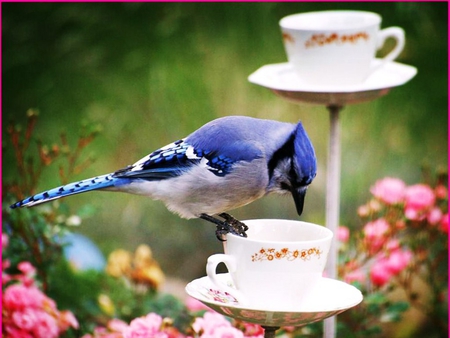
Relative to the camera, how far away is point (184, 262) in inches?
103

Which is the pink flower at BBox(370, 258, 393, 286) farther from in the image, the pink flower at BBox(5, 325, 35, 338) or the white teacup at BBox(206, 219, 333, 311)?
the white teacup at BBox(206, 219, 333, 311)

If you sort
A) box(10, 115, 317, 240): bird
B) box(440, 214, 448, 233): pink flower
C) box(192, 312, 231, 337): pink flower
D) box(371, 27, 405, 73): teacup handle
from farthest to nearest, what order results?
1. box(440, 214, 448, 233): pink flower
2. box(371, 27, 405, 73): teacup handle
3. box(192, 312, 231, 337): pink flower
4. box(10, 115, 317, 240): bird

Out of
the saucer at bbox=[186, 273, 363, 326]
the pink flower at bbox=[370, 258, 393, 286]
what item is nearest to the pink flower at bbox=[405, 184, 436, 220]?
the pink flower at bbox=[370, 258, 393, 286]

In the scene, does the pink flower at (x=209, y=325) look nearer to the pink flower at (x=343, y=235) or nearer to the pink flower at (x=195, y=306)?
the pink flower at (x=195, y=306)

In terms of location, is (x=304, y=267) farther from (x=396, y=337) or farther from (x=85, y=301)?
(x=396, y=337)

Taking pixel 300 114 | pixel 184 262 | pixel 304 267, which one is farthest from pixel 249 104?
pixel 304 267

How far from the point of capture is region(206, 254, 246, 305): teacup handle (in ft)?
3.89

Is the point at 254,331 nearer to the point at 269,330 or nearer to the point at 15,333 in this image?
the point at 269,330

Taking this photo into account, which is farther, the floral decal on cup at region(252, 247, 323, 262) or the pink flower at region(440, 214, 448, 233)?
the pink flower at region(440, 214, 448, 233)

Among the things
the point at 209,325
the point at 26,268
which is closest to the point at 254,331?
the point at 209,325

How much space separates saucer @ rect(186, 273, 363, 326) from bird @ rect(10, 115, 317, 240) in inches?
4.0

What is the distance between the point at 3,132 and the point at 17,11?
1.23 ft

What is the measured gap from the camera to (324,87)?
5.57ft

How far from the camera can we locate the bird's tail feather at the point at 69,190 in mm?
1175
